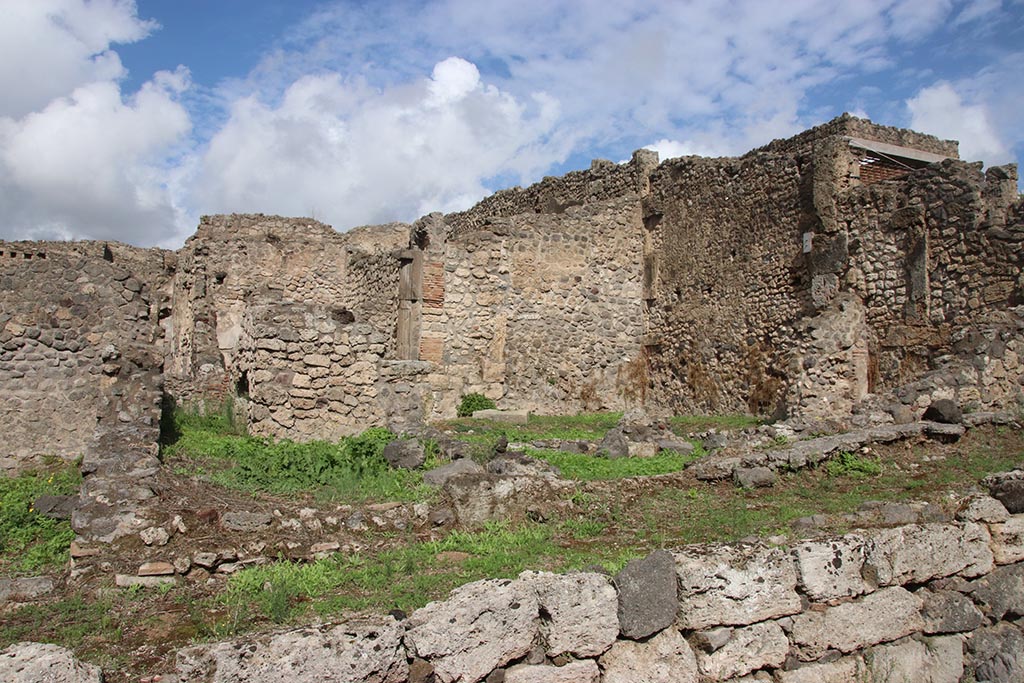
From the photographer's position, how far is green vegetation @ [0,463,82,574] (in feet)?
19.8

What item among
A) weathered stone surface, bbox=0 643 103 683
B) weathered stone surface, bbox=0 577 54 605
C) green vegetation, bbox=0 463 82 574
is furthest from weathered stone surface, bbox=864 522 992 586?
green vegetation, bbox=0 463 82 574

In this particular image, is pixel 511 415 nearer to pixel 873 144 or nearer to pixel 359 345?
pixel 359 345

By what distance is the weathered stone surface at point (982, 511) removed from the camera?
19.2 feet

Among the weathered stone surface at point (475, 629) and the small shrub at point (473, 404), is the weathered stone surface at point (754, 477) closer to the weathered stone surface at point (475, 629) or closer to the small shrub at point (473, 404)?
the weathered stone surface at point (475, 629)

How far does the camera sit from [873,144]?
13.8 metres

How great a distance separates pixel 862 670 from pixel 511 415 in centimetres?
871

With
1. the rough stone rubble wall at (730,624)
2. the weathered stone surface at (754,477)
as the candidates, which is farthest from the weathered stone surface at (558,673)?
the weathered stone surface at (754,477)

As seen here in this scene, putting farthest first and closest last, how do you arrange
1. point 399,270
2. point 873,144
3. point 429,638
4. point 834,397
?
point 399,270 → point 873,144 → point 834,397 → point 429,638

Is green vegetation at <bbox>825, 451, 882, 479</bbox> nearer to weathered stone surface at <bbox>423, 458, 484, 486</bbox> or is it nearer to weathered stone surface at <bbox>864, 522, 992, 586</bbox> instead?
weathered stone surface at <bbox>864, 522, 992, 586</bbox>

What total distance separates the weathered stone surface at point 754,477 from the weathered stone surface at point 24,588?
18.8 feet

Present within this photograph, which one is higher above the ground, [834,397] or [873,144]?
[873,144]

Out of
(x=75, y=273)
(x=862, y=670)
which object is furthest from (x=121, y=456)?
(x=862, y=670)

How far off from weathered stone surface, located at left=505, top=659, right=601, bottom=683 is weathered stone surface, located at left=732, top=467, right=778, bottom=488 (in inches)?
148

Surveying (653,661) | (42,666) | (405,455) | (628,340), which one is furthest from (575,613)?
(628,340)
